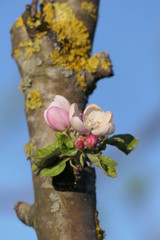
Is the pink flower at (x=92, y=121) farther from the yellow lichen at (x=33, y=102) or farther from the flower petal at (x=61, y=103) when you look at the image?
the yellow lichen at (x=33, y=102)

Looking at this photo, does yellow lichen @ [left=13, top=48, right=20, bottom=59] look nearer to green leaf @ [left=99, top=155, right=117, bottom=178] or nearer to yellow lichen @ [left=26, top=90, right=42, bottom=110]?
yellow lichen @ [left=26, top=90, right=42, bottom=110]

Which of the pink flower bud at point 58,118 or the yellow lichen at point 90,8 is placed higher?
the yellow lichen at point 90,8

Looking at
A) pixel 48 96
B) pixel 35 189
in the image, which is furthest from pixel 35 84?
pixel 35 189

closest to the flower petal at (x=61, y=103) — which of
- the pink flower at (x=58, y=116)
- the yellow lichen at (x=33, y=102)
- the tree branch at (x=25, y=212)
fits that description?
the pink flower at (x=58, y=116)

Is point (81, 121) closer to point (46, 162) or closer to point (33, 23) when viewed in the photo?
point (46, 162)

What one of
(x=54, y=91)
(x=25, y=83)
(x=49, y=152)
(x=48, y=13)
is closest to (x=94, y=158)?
(x=49, y=152)

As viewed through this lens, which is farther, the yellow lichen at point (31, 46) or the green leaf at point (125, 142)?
the yellow lichen at point (31, 46)

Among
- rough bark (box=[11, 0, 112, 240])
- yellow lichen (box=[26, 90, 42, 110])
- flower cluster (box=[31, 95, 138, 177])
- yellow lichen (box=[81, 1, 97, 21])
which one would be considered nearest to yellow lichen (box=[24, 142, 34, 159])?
rough bark (box=[11, 0, 112, 240])

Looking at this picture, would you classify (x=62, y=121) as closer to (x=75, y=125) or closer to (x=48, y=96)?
(x=75, y=125)
